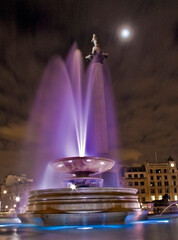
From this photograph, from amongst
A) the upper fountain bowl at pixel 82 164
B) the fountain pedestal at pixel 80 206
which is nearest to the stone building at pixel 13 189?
the upper fountain bowl at pixel 82 164

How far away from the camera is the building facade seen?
2972 inches

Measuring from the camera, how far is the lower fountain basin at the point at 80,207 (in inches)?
546

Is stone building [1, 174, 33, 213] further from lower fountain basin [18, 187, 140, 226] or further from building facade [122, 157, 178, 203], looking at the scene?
lower fountain basin [18, 187, 140, 226]

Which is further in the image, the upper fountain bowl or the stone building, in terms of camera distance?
the stone building

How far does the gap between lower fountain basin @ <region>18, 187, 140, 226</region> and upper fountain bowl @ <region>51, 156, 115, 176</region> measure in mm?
2775

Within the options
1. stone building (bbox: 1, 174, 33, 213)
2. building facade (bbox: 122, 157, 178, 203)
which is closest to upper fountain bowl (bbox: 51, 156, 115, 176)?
building facade (bbox: 122, 157, 178, 203)

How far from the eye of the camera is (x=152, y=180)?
7644cm

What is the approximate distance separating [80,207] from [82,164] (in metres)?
3.70

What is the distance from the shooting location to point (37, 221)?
47.4 feet

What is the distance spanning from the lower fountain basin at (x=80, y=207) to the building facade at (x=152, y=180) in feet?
202

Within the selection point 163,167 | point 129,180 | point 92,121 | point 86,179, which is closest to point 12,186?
point 129,180

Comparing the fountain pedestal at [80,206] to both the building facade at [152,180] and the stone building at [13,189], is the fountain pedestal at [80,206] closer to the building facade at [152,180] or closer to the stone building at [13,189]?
the building facade at [152,180]

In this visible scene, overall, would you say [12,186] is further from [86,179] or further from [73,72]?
[86,179]

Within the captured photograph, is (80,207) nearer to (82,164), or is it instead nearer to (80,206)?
(80,206)
